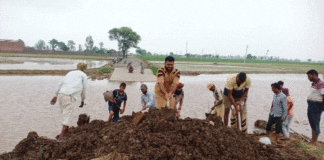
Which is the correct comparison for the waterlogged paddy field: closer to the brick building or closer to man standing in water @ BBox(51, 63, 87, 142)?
man standing in water @ BBox(51, 63, 87, 142)

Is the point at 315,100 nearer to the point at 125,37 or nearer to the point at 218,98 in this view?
the point at 218,98

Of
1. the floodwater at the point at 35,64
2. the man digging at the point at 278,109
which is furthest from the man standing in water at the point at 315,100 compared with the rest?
the floodwater at the point at 35,64

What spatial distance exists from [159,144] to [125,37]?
51553 mm

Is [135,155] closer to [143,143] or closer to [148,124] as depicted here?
[143,143]

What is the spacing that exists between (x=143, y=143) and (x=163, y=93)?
4.15ft

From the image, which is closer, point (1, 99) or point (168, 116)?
point (168, 116)

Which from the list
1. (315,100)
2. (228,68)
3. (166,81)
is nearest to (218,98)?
(166,81)

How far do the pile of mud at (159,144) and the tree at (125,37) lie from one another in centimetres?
4987

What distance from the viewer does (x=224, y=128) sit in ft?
10.6

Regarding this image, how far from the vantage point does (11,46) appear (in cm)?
4691

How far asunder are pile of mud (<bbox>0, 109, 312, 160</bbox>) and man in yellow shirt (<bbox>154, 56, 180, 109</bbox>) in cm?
50

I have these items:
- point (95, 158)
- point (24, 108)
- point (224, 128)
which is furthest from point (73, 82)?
point (24, 108)

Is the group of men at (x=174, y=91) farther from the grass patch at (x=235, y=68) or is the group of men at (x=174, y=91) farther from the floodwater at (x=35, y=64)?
the floodwater at (x=35, y=64)

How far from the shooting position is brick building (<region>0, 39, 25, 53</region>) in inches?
1809
